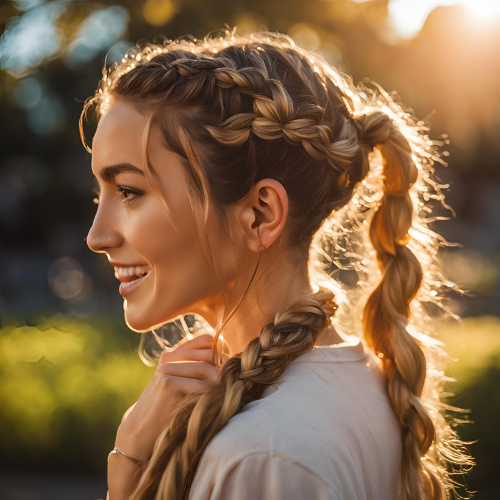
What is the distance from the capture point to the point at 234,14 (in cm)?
764

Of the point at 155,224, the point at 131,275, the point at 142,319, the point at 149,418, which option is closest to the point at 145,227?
the point at 155,224

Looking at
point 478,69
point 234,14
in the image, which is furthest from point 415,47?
point 234,14

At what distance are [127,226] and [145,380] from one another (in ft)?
11.5

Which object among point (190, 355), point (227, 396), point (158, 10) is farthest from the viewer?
point (158, 10)

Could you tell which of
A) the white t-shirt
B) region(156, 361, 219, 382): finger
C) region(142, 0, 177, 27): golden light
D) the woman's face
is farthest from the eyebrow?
region(142, 0, 177, 27): golden light

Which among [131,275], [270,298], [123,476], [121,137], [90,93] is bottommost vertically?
[123,476]

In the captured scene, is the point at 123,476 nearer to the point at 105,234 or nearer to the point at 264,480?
the point at 264,480

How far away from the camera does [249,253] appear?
1982 mm

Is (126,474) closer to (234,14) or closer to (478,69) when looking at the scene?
(234,14)

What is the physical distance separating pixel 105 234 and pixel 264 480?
1119 mm

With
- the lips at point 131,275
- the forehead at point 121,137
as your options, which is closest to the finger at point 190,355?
the lips at point 131,275

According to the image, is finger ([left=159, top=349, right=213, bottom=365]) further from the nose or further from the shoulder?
the shoulder

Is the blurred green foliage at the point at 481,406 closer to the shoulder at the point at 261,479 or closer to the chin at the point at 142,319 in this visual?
the chin at the point at 142,319

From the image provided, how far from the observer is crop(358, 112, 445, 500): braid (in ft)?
6.65
